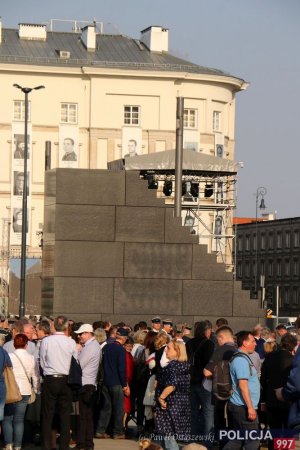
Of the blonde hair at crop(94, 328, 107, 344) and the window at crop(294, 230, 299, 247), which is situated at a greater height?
the window at crop(294, 230, 299, 247)

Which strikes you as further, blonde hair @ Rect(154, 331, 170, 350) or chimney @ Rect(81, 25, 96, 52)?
chimney @ Rect(81, 25, 96, 52)

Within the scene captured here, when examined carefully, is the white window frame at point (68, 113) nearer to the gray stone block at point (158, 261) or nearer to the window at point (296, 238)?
the window at point (296, 238)

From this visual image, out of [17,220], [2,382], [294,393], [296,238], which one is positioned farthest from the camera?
[296,238]

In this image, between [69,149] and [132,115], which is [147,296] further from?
[132,115]

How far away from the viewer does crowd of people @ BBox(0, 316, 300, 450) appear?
615 inches

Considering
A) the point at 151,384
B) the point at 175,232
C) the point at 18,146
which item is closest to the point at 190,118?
the point at 18,146

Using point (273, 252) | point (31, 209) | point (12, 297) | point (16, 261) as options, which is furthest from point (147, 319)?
point (273, 252)

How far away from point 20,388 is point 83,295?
43.4ft

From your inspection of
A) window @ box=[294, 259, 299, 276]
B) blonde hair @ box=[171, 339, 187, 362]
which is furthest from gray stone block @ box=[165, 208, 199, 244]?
window @ box=[294, 259, 299, 276]

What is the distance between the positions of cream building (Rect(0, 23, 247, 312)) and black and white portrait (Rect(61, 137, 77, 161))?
0.07 meters

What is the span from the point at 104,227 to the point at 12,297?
3494 centimetres

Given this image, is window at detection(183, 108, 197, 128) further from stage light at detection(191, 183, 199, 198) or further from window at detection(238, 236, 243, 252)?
stage light at detection(191, 183, 199, 198)

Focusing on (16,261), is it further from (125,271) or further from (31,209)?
(125,271)

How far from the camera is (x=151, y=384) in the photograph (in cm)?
1995
